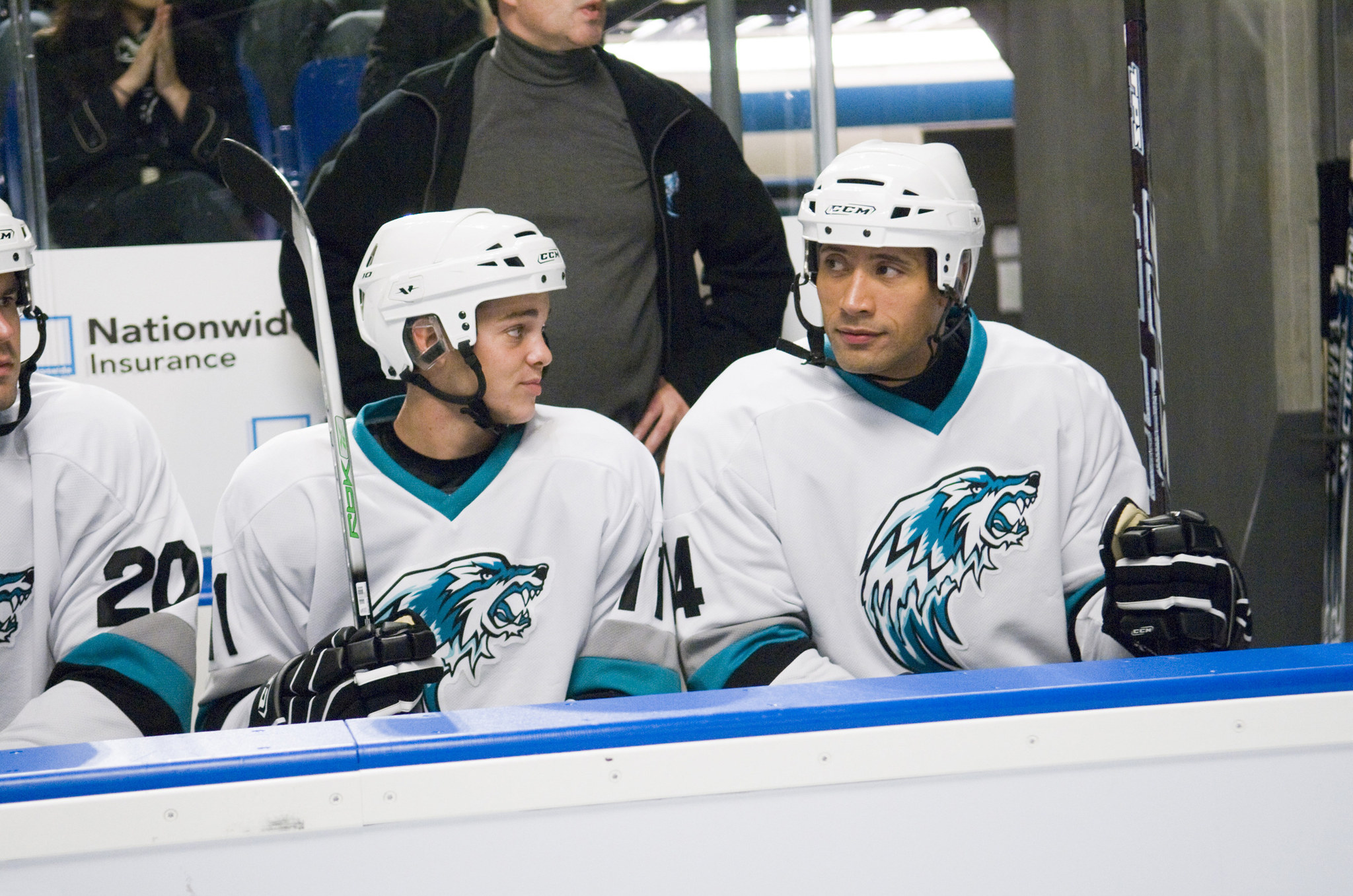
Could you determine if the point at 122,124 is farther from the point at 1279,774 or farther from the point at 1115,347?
the point at 1115,347

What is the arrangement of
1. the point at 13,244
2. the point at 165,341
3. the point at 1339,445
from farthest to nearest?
the point at 1339,445 → the point at 165,341 → the point at 13,244

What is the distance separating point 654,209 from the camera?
8.52 feet

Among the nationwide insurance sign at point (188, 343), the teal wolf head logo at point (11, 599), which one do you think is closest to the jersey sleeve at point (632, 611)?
the teal wolf head logo at point (11, 599)

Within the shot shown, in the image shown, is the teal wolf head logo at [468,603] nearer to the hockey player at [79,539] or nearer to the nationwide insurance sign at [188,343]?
the hockey player at [79,539]

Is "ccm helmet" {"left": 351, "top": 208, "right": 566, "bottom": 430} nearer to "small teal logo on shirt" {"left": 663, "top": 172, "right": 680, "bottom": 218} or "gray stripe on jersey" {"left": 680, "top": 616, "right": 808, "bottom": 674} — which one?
"gray stripe on jersey" {"left": 680, "top": 616, "right": 808, "bottom": 674}

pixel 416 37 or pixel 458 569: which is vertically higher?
pixel 416 37

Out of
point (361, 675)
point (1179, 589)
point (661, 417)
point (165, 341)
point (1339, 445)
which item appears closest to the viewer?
point (361, 675)

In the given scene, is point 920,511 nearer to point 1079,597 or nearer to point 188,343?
point 1079,597

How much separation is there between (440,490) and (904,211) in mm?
712

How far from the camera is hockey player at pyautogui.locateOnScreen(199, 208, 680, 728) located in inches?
71.9

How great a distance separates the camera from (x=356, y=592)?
1619mm

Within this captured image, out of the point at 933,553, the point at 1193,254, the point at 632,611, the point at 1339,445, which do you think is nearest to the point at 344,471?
the point at 632,611

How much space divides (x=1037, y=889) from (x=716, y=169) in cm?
175

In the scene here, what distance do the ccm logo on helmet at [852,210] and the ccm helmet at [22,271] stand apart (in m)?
1.03
